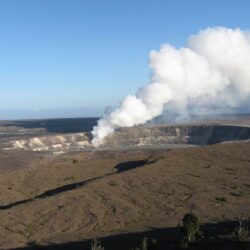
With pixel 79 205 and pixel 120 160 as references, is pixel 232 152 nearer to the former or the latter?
pixel 120 160

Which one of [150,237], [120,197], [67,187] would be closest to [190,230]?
[150,237]

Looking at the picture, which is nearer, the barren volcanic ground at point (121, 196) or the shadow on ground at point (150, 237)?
the shadow on ground at point (150, 237)

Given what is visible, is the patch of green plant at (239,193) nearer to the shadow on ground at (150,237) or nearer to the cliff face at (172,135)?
the shadow on ground at (150,237)

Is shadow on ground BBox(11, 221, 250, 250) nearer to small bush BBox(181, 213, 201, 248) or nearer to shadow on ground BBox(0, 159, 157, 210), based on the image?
small bush BBox(181, 213, 201, 248)

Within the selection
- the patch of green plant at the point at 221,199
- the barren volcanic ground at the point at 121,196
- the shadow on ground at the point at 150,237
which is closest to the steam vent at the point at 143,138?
the barren volcanic ground at the point at 121,196

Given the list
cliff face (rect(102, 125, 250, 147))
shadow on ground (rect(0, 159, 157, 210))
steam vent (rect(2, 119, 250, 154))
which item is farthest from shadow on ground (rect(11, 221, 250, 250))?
cliff face (rect(102, 125, 250, 147))

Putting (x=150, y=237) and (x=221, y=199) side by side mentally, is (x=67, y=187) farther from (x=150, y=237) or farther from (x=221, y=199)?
(x=150, y=237)
